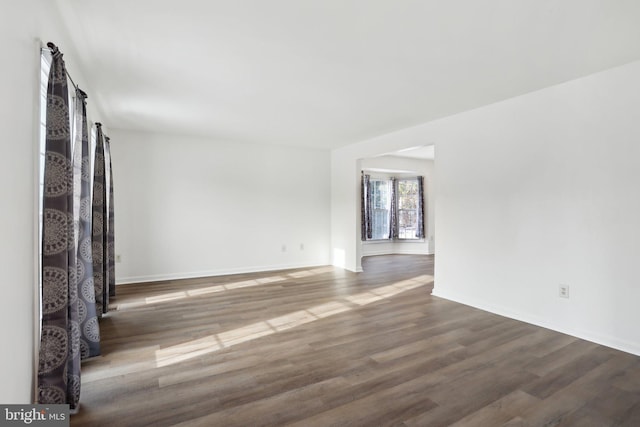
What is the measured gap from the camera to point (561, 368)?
249 cm

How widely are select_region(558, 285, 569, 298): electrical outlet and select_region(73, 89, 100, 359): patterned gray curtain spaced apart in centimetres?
428

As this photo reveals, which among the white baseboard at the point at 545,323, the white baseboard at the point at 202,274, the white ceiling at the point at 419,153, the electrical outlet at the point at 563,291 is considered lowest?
the white baseboard at the point at 545,323

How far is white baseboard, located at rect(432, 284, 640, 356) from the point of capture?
2775 millimetres

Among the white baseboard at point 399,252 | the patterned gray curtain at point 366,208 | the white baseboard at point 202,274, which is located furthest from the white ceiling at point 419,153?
the white baseboard at point 202,274

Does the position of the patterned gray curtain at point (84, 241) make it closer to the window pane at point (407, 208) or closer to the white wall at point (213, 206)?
the white wall at point (213, 206)

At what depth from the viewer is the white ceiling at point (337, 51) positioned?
6.60ft

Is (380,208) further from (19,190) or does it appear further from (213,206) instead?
(19,190)

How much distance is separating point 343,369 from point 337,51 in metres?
2.46

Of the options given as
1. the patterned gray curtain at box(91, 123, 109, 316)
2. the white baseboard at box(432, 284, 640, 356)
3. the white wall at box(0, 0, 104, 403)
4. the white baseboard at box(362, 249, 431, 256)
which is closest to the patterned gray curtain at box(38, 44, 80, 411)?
the white wall at box(0, 0, 104, 403)

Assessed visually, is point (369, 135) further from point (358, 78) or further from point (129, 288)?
point (129, 288)

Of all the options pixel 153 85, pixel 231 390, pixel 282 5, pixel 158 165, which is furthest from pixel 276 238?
pixel 282 5

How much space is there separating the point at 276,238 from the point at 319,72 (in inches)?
155

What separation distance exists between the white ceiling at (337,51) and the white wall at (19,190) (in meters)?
0.62

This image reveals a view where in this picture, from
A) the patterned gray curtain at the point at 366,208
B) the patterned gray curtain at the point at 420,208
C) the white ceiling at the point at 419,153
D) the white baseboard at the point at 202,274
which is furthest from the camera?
the patterned gray curtain at the point at 420,208
